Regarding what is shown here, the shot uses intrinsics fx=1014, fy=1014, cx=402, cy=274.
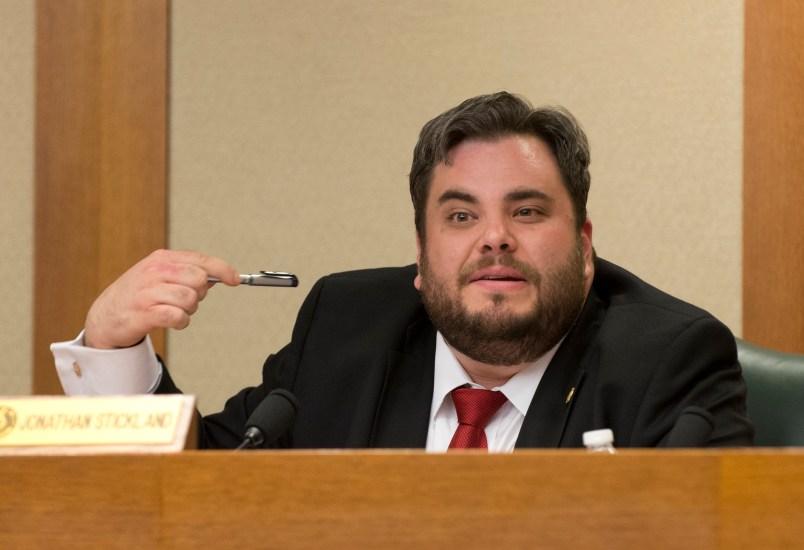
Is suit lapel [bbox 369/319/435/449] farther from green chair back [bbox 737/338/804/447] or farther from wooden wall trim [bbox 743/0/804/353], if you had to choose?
wooden wall trim [bbox 743/0/804/353]

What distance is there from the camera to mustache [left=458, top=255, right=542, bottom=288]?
1.83 meters

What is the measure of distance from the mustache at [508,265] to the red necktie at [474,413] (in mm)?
204

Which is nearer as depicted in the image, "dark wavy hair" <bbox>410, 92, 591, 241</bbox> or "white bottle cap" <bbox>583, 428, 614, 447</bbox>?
"white bottle cap" <bbox>583, 428, 614, 447</bbox>

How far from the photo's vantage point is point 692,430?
47.2 inches

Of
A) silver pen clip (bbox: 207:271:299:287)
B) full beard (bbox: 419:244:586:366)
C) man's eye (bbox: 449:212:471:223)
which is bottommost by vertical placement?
full beard (bbox: 419:244:586:366)

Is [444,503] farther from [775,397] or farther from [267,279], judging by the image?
[775,397]

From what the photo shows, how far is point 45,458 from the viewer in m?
0.95

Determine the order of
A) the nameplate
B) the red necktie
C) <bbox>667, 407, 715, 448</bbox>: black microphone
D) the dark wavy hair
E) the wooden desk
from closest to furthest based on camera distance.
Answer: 1. the wooden desk
2. the nameplate
3. <bbox>667, 407, 715, 448</bbox>: black microphone
4. the red necktie
5. the dark wavy hair

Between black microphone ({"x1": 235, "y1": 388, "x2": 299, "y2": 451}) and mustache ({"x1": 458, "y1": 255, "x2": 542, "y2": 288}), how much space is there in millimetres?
644

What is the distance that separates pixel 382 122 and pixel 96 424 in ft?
5.98

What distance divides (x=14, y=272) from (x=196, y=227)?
0.52m

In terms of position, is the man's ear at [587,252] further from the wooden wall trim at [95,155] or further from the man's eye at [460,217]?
the wooden wall trim at [95,155]

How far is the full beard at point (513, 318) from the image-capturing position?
183 cm

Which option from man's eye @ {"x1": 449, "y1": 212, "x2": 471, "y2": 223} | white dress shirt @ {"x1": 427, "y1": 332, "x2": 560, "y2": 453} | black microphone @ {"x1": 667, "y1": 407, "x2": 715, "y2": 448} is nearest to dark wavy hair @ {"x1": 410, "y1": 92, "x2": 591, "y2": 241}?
man's eye @ {"x1": 449, "y1": 212, "x2": 471, "y2": 223}
